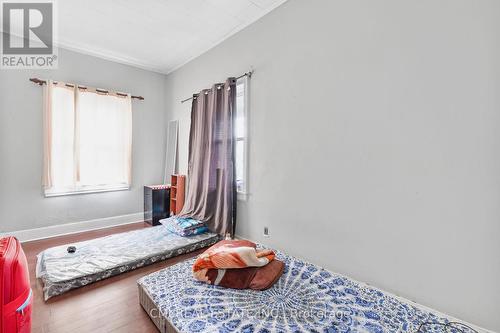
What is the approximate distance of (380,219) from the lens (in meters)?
1.76

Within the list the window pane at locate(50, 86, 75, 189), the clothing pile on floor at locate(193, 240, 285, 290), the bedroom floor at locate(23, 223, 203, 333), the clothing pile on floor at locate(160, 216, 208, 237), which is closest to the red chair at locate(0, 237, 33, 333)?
the bedroom floor at locate(23, 223, 203, 333)

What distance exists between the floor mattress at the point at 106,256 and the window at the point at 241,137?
79 centimetres

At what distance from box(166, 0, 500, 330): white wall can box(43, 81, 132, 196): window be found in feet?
8.55

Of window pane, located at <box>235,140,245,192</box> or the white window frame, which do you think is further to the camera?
window pane, located at <box>235,140,245,192</box>

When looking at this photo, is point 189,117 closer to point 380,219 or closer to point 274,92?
point 274,92

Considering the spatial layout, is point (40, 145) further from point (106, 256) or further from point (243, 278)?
point (243, 278)

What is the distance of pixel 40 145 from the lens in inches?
127

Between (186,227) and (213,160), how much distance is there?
0.94 meters

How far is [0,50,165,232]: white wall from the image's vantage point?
9.95 feet

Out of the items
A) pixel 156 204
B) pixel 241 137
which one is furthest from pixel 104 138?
pixel 241 137

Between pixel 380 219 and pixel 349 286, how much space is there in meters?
0.56

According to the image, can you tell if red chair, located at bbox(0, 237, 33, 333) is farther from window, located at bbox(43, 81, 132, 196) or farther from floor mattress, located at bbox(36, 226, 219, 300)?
window, located at bbox(43, 81, 132, 196)

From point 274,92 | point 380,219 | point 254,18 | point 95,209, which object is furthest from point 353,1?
point 95,209

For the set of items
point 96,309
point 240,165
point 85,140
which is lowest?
point 96,309
